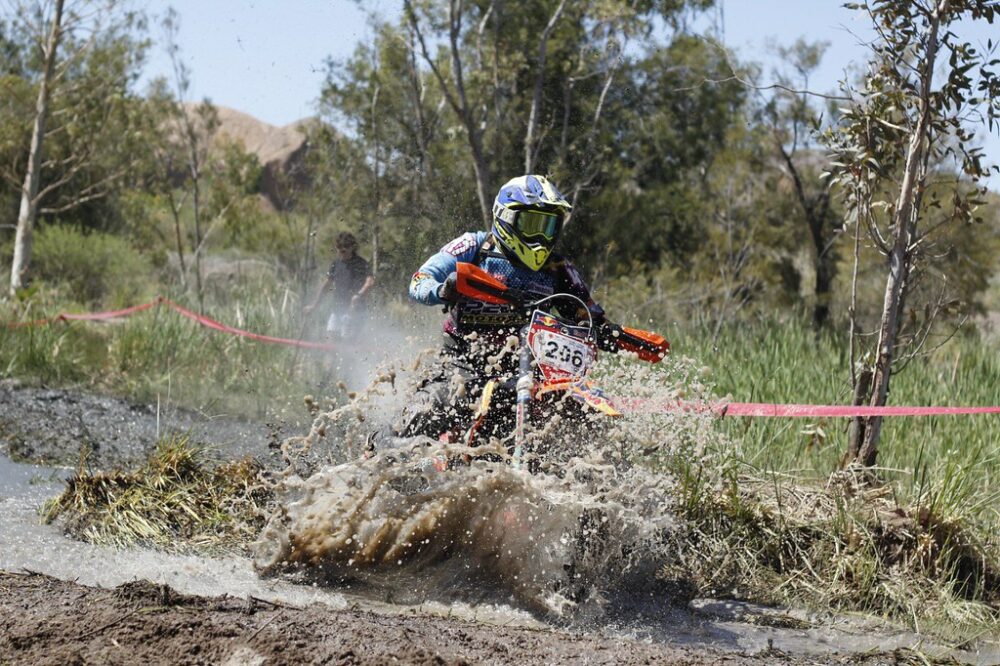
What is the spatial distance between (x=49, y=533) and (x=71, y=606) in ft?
6.27

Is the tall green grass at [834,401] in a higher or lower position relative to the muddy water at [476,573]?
higher

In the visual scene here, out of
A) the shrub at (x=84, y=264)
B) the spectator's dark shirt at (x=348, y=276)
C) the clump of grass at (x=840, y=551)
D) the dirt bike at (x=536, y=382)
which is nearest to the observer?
the dirt bike at (x=536, y=382)

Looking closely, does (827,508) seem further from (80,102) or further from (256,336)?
(80,102)

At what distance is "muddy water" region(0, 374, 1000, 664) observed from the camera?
193 inches

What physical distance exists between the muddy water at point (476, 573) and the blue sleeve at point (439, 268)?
0.92 m

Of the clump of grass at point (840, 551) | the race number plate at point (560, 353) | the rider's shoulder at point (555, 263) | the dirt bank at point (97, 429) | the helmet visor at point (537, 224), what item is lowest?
the dirt bank at point (97, 429)

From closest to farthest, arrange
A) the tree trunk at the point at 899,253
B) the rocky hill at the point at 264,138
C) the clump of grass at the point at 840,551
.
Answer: the clump of grass at the point at 840,551 < the tree trunk at the point at 899,253 < the rocky hill at the point at 264,138

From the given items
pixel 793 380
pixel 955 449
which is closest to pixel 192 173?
pixel 793 380

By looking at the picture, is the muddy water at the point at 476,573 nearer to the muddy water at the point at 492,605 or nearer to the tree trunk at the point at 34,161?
the muddy water at the point at 492,605

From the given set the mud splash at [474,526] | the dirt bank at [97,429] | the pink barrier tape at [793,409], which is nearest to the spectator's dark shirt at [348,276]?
the dirt bank at [97,429]

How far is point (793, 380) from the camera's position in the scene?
794cm

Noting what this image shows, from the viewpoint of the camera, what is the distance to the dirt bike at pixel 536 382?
16.9 feet

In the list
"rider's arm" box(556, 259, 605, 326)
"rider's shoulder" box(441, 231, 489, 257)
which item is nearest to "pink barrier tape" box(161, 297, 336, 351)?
"rider's shoulder" box(441, 231, 489, 257)

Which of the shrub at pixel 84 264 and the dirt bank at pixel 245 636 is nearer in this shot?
the dirt bank at pixel 245 636
